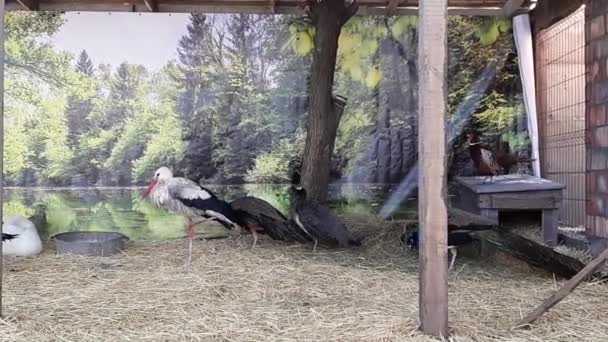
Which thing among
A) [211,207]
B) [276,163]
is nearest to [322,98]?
[276,163]

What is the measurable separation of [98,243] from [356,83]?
3354 millimetres

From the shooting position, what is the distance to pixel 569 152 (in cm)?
609

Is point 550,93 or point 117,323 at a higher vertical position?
point 550,93

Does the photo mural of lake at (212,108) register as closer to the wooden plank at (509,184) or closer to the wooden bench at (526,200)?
the wooden plank at (509,184)

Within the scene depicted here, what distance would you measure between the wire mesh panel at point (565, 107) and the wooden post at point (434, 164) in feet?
11.9

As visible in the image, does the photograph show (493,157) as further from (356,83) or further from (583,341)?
(583,341)

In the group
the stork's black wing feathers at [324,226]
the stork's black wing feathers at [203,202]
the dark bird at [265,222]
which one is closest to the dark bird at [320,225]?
the stork's black wing feathers at [324,226]

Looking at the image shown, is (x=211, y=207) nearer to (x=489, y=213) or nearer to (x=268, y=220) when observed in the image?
(x=268, y=220)

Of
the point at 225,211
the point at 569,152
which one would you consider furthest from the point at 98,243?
the point at 569,152

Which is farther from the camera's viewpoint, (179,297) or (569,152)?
(569,152)

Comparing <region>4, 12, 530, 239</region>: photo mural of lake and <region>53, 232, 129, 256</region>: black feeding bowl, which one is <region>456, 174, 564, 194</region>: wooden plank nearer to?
<region>4, 12, 530, 239</region>: photo mural of lake

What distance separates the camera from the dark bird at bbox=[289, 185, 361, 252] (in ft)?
17.8

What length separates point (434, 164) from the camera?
2607 mm

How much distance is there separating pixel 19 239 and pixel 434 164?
13.7 feet
